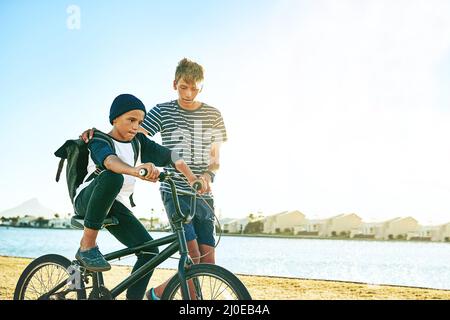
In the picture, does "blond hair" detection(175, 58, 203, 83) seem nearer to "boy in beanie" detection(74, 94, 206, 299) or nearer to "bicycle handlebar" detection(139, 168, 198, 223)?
"boy in beanie" detection(74, 94, 206, 299)

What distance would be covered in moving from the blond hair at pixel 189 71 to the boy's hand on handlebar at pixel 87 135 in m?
0.96

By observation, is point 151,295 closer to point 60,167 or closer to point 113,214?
point 113,214

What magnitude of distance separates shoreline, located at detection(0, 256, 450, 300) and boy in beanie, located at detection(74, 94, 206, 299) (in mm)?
2714

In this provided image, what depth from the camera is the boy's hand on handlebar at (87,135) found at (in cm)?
397

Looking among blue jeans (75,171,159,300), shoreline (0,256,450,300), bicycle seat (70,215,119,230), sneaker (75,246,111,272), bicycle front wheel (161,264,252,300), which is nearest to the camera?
bicycle front wheel (161,264,252,300)

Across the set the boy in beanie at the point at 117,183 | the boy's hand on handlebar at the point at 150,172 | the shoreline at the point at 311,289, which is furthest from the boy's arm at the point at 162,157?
the shoreline at the point at 311,289

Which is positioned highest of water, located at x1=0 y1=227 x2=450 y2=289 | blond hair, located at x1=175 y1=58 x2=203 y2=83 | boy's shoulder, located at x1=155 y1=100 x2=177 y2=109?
blond hair, located at x1=175 y1=58 x2=203 y2=83

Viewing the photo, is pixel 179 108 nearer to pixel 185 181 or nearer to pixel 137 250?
pixel 185 181

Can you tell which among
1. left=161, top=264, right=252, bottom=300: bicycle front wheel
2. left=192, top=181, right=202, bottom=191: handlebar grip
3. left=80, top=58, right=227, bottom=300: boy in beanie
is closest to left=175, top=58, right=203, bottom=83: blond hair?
left=80, top=58, right=227, bottom=300: boy in beanie

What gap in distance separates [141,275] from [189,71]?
5.79ft

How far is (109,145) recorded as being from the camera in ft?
13.1

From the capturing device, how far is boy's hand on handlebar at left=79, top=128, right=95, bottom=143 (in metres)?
3.97
